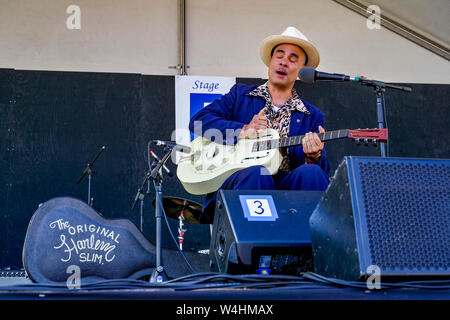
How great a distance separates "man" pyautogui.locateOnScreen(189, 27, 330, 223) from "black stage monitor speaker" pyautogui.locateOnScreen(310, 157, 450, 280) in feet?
3.70

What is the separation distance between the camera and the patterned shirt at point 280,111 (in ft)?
9.29

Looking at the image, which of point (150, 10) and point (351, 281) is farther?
point (150, 10)

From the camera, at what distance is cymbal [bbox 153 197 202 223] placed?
3.61 m

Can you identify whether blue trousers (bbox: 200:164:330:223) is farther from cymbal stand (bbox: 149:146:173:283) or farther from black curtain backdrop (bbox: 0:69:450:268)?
black curtain backdrop (bbox: 0:69:450:268)

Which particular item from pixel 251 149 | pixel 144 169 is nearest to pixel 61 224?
pixel 251 149

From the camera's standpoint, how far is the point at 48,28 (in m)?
4.98

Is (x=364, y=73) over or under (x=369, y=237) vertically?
over

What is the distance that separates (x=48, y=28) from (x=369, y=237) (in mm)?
4493

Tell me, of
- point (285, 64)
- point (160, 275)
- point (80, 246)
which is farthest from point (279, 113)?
point (80, 246)

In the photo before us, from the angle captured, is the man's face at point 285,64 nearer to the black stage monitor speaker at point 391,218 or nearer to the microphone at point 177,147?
the microphone at point 177,147

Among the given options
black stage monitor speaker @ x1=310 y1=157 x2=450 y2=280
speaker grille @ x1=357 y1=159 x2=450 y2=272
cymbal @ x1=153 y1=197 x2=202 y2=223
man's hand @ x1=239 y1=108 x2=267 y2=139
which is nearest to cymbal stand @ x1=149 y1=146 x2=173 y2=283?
man's hand @ x1=239 y1=108 x2=267 y2=139

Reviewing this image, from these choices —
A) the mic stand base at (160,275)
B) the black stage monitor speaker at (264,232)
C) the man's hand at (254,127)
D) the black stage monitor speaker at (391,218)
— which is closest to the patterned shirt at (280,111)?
the man's hand at (254,127)

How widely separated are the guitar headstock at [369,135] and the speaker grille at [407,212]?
4.13ft

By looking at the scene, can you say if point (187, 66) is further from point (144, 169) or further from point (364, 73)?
point (364, 73)
